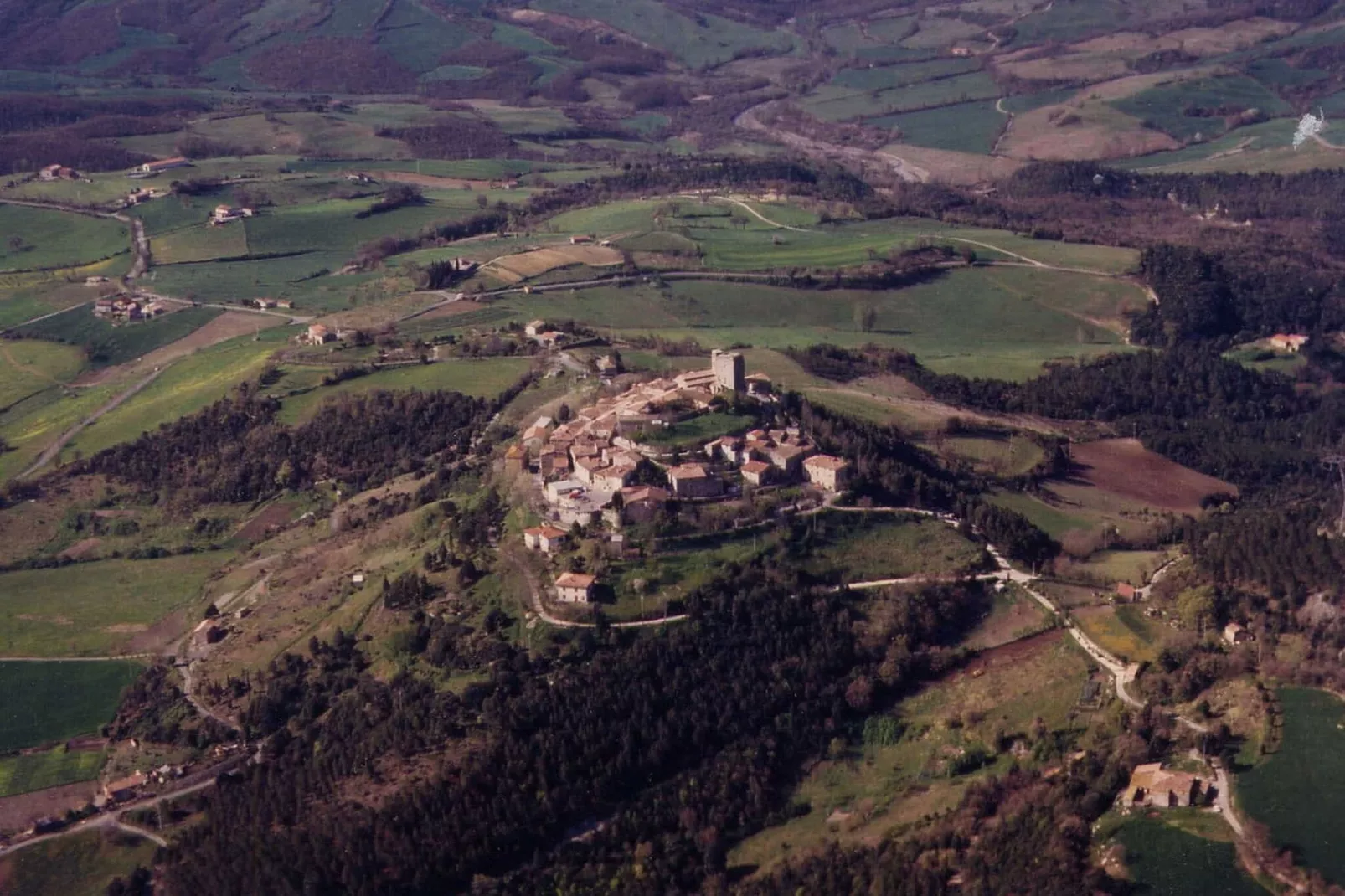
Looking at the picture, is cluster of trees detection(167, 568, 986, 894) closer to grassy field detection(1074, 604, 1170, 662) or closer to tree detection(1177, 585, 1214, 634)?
grassy field detection(1074, 604, 1170, 662)

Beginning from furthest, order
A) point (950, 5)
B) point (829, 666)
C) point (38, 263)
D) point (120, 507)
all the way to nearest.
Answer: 1. point (950, 5)
2. point (38, 263)
3. point (120, 507)
4. point (829, 666)

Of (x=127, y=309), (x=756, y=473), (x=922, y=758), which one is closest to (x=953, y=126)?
(x=127, y=309)

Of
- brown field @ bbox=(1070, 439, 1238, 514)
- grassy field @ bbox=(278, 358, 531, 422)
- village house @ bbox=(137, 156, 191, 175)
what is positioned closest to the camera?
brown field @ bbox=(1070, 439, 1238, 514)

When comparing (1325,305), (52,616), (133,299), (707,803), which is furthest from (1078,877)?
(133,299)

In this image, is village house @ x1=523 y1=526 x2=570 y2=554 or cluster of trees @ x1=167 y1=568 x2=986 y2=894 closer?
cluster of trees @ x1=167 y1=568 x2=986 y2=894

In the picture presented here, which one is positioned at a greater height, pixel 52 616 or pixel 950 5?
pixel 950 5

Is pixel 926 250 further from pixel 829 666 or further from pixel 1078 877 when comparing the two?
pixel 1078 877

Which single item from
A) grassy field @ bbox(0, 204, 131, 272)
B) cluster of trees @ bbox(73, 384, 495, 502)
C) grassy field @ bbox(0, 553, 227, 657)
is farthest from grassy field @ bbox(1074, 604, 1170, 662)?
grassy field @ bbox(0, 204, 131, 272)
